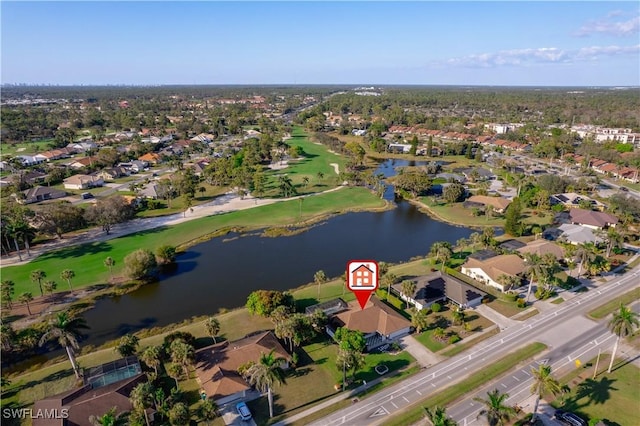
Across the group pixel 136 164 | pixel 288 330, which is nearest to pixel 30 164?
pixel 136 164

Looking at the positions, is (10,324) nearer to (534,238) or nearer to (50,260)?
(50,260)

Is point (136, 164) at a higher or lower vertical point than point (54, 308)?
higher

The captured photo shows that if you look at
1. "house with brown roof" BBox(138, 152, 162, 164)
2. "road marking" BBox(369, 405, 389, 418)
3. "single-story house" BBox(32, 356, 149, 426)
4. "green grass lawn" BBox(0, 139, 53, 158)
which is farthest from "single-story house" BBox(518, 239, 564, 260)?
"green grass lawn" BBox(0, 139, 53, 158)

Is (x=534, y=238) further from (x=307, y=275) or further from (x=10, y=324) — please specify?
(x=10, y=324)

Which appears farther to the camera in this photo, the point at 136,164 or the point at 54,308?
the point at 136,164

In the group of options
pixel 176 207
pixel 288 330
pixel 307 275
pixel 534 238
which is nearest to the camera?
pixel 288 330

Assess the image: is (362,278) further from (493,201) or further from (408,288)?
(493,201)

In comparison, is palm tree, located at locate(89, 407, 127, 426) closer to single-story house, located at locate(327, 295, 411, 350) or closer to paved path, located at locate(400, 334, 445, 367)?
single-story house, located at locate(327, 295, 411, 350)

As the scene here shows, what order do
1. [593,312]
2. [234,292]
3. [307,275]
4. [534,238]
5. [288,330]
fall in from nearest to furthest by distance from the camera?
1. [288,330]
2. [593,312]
3. [234,292]
4. [307,275]
5. [534,238]
